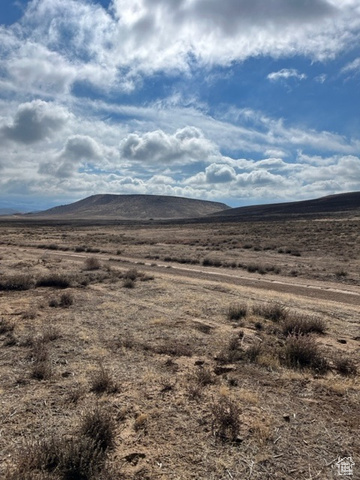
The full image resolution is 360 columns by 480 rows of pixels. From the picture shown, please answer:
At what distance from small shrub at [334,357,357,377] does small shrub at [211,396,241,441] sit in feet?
9.58

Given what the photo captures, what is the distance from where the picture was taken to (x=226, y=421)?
201 inches

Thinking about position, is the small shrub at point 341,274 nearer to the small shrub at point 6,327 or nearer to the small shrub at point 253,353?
the small shrub at point 253,353

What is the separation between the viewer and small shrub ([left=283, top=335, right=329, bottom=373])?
23.5 ft

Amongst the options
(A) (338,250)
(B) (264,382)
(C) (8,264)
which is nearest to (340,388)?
(B) (264,382)

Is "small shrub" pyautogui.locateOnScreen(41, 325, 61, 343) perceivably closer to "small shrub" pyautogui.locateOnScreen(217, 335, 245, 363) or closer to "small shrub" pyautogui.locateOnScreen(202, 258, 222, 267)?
"small shrub" pyautogui.locateOnScreen(217, 335, 245, 363)

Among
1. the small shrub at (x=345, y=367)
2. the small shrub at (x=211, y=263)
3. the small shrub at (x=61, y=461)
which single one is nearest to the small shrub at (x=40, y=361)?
the small shrub at (x=61, y=461)

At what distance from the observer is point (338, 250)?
2973 centimetres

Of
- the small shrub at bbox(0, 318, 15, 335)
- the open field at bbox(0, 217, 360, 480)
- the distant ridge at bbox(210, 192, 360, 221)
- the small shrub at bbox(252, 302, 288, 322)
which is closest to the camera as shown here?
the open field at bbox(0, 217, 360, 480)

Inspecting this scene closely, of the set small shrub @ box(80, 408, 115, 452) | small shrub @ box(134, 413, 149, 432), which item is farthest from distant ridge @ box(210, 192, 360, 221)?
small shrub @ box(80, 408, 115, 452)

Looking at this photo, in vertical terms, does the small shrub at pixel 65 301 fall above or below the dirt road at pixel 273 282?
above

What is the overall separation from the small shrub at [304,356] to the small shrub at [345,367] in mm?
240

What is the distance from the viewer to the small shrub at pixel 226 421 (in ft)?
16.1

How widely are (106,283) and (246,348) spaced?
33.1 feet

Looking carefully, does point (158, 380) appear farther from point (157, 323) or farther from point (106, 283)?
point (106, 283)
